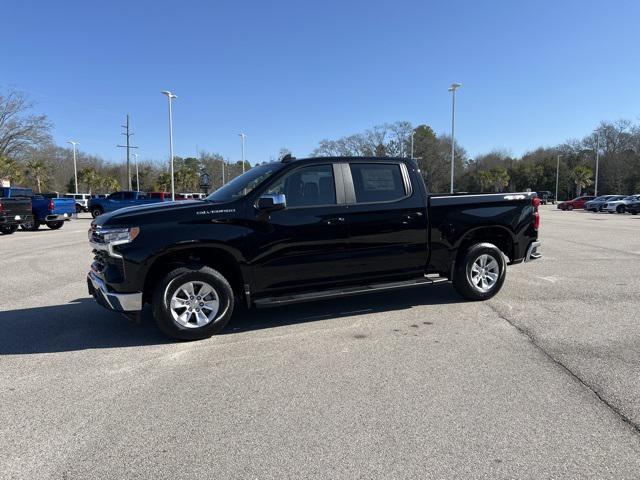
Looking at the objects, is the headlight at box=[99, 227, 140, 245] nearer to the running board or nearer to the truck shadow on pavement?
the truck shadow on pavement

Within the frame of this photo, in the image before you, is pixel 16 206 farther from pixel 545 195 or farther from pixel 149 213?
pixel 545 195

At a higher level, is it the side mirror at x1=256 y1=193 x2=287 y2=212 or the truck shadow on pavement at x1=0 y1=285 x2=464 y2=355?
the side mirror at x1=256 y1=193 x2=287 y2=212

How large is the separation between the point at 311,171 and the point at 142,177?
93.1 m

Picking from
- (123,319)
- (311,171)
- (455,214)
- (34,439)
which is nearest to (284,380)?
(34,439)

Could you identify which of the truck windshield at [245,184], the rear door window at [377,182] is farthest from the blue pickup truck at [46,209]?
the rear door window at [377,182]

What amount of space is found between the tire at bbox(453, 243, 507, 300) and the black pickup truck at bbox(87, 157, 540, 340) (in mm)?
15

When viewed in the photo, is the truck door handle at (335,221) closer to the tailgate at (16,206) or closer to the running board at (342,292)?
the running board at (342,292)

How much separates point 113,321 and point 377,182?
12.5 ft

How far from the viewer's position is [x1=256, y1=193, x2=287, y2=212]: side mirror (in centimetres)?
512

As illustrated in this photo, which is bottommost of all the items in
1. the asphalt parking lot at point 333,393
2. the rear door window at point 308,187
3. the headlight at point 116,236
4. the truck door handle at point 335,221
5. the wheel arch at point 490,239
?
the asphalt parking lot at point 333,393

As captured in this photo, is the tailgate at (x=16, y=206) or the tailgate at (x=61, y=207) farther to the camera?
the tailgate at (x=61, y=207)

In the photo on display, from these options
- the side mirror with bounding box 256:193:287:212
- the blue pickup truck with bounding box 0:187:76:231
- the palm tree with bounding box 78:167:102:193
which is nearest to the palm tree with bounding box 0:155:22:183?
the palm tree with bounding box 78:167:102:193

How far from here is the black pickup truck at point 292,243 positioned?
495 cm

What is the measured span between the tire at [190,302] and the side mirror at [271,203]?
89 centimetres
